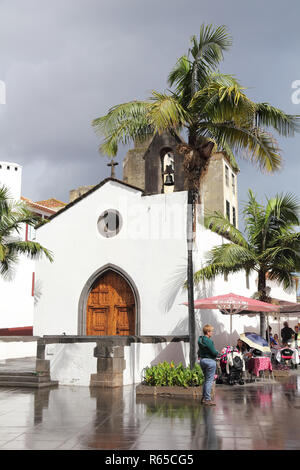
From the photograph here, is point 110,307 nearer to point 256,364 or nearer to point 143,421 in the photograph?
point 256,364

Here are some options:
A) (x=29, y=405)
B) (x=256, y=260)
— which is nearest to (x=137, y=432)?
(x=29, y=405)

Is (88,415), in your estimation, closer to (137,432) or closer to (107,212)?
(137,432)

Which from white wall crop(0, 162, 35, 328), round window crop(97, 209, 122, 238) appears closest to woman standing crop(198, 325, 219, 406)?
round window crop(97, 209, 122, 238)

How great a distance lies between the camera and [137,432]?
25.5 ft

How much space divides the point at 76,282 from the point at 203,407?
442 inches

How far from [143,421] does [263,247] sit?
10.5m

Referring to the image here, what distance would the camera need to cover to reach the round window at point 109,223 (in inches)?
803

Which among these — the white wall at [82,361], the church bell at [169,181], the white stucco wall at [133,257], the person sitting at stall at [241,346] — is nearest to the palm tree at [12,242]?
the white stucco wall at [133,257]

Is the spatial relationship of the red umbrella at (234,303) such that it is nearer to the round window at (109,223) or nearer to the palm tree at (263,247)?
the palm tree at (263,247)

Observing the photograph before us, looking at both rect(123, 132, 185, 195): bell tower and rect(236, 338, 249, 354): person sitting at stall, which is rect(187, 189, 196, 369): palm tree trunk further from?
rect(123, 132, 185, 195): bell tower

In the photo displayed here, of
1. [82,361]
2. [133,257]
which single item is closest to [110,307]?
[133,257]

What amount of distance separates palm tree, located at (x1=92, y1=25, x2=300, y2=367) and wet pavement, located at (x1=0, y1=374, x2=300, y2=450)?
91.0 inches

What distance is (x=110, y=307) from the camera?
66.2 feet

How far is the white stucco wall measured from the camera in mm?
18891
